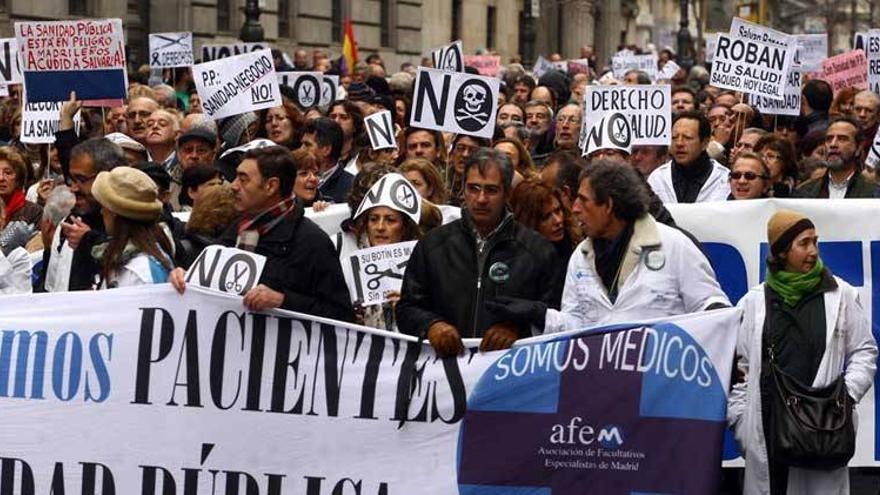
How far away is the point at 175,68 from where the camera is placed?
22.3 m

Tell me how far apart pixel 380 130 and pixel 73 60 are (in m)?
2.24

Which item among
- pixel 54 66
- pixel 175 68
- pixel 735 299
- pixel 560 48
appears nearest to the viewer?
pixel 735 299

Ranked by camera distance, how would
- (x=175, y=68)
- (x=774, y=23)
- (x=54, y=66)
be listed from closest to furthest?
(x=54, y=66) < (x=175, y=68) < (x=774, y=23)

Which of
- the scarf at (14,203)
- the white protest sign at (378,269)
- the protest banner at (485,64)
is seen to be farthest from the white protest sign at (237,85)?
the protest banner at (485,64)

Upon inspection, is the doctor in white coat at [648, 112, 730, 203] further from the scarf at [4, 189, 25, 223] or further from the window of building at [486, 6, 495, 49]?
the window of building at [486, 6, 495, 49]

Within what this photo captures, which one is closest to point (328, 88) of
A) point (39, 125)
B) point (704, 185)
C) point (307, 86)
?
point (307, 86)

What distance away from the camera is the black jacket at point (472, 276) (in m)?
8.30

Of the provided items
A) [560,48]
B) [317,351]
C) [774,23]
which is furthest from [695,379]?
[774,23]

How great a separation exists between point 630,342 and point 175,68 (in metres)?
15.0

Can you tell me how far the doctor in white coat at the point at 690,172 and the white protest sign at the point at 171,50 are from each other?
9.39 meters

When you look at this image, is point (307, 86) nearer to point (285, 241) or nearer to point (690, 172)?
point (690, 172)

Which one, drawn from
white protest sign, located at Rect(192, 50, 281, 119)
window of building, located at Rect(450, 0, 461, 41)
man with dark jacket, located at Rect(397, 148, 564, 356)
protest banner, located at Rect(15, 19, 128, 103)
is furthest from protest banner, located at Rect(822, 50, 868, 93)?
window of building, located at Rect(450, 0, 461, 41)

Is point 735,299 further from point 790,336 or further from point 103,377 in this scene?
point 103,377

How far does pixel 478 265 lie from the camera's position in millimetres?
8336
